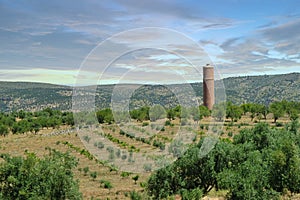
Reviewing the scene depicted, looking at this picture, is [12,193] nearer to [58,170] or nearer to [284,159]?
[58,170]

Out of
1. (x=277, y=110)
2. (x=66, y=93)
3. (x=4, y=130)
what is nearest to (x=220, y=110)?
(x=277, y=110)

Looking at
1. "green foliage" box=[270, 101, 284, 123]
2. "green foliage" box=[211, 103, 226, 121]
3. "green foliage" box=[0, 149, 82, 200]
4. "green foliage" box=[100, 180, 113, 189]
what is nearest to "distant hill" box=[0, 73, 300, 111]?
"green foliage" box=[270, 101, 284, 123]

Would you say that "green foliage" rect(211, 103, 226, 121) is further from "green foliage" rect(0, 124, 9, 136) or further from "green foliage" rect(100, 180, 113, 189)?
"green foliage" rect(0, 124, 9, 136)

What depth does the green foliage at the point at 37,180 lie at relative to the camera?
15.7m

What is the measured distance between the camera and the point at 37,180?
16.0 m

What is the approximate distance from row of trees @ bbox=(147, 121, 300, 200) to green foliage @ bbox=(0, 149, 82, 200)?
546 cm

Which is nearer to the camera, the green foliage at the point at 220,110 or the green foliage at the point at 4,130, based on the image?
the green foliage at the point at 220,110

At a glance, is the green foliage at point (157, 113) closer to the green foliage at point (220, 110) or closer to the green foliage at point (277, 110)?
the green foliage at point (220, 110)

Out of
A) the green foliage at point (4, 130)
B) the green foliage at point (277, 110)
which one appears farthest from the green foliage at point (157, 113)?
the green foliage at point (4, 130)

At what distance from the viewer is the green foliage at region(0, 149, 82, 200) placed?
15727 mm

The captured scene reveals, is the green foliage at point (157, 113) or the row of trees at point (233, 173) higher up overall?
the green foliage at point (157, 113)

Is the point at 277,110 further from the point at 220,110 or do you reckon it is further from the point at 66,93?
the point at 66,93

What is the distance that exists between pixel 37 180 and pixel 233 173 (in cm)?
960

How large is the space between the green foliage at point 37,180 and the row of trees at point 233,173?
17.9ft
